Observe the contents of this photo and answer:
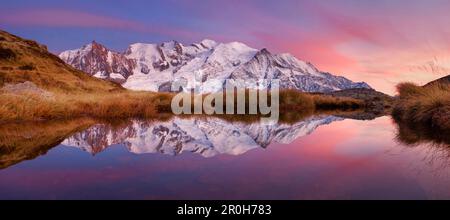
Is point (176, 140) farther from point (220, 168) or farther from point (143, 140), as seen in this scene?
point (220, 168)

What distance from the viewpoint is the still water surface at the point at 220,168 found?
14.1 feet

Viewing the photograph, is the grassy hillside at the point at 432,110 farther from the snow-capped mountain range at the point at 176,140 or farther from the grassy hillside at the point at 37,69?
the grassy hillside at the point at 37,69

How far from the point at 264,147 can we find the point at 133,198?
13.3 feet

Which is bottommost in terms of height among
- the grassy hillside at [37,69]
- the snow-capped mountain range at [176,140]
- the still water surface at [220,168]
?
the still water surface at [220,168]

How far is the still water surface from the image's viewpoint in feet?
Result: 14.1

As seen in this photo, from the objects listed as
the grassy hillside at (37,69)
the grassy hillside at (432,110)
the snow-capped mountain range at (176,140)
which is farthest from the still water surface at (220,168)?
the grassy hillside at (37,69)

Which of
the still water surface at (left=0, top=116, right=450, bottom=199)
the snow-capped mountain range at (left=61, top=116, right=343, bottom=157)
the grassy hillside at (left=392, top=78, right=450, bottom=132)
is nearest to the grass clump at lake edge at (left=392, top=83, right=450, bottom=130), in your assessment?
the grassy hillside at (left=392, top=78, right=450, bottom=132)

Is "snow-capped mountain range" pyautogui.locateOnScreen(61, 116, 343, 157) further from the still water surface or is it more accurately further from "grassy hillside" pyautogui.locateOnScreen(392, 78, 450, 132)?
"grassy hillside" pyautogui.locateOnScreen(392, 78, 450, 132)

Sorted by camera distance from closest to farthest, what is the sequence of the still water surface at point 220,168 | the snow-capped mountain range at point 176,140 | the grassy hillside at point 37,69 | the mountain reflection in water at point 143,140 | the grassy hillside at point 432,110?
the still water surface at point 220,168
the mountain reflection in water at point 143,140
the snow-capped mountain range at point 176,140
the grassy hillside at point 432,110
the grassy hillside at point 37,69

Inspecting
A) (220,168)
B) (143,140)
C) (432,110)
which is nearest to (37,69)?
(143,140)

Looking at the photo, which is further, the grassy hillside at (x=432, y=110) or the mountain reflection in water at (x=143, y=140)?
the grassy hillside at (x=432, y=110)

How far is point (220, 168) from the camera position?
18.6ft

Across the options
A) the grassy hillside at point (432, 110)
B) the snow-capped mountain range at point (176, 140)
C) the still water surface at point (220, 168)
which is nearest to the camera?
the still water surface at point (220, 168)
